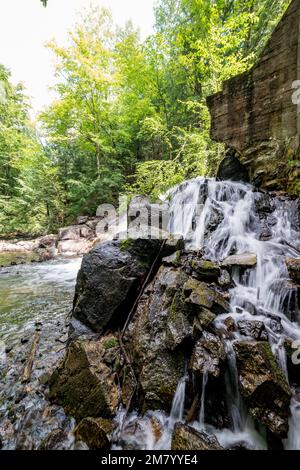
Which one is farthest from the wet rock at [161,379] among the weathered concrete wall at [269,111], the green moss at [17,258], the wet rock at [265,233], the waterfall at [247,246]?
the green moss at [17,258]

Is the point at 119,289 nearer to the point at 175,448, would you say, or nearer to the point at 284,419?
the point at 175,448

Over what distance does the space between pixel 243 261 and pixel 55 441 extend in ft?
10.3

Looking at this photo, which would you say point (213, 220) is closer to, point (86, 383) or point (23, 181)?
point (86, 383)

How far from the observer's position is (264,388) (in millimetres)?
1874

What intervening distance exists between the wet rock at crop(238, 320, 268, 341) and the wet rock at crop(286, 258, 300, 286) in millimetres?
899

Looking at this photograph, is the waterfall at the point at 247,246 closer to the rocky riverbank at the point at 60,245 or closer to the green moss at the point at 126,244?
the green moss at the point at 126,244

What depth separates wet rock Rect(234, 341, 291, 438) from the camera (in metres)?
1.79

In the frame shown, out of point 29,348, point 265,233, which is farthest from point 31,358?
point 265,233

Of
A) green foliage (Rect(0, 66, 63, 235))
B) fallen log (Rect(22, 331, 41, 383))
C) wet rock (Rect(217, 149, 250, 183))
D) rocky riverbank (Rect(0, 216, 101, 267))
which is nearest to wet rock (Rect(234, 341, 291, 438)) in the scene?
fallen log (Rect(22, 331, 41, 383))

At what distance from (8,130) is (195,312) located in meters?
21.9

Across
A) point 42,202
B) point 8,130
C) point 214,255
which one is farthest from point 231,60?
point 8,130

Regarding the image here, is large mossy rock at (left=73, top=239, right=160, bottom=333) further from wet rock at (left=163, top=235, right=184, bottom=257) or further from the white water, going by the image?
the white water

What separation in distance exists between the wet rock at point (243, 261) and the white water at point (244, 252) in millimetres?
80

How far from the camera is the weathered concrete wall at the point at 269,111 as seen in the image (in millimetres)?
4422
